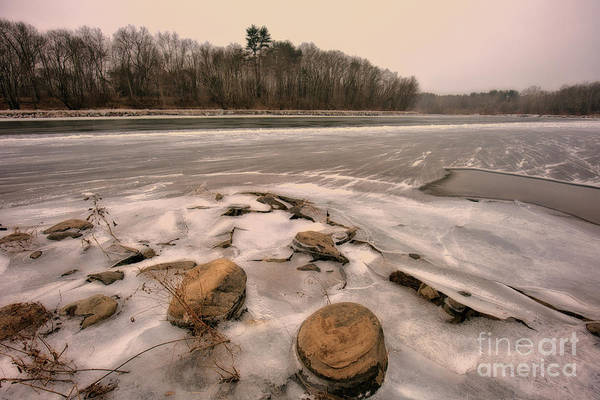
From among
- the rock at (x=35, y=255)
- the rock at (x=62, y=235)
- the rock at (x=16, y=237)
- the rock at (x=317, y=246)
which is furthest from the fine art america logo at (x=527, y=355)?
the rock at (x=16, y=237)

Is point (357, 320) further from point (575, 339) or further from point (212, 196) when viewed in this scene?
point (212, 196)

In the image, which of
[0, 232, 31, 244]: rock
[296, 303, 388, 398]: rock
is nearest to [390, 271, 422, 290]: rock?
[296, 303, 388, 398]: rock

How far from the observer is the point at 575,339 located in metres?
1.94

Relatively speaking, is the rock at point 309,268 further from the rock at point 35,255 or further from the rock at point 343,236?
the rock at point 35,255

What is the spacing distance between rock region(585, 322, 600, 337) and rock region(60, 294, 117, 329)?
3812mm

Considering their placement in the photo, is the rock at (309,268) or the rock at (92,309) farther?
the rock at (309,268)

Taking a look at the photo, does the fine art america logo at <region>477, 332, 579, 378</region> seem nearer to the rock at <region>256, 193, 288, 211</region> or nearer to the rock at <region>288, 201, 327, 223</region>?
the rock at <region>288, 201, 327, 223</region>

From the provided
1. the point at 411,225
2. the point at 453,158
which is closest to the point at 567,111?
the point at 453,158

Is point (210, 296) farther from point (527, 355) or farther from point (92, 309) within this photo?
point (527, 355)

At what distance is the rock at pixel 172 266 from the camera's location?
2490mm

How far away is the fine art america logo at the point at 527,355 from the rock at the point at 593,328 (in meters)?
0.14

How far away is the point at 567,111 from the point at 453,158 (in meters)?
114

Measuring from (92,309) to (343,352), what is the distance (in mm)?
1935

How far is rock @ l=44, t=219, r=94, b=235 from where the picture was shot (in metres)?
3.25
